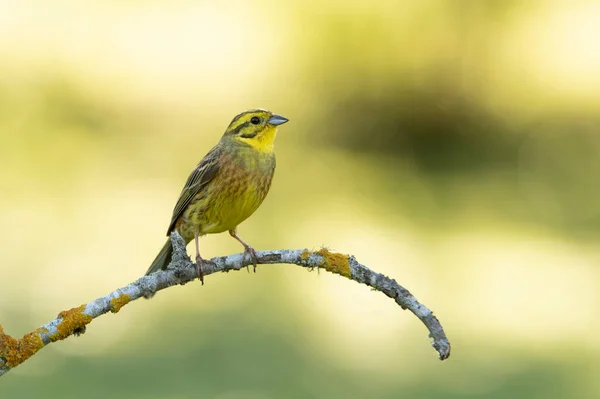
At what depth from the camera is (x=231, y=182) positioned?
3.88 m

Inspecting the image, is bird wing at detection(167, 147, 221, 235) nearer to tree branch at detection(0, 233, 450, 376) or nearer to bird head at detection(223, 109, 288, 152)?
bird head at detection(223, 109, 288, 152)

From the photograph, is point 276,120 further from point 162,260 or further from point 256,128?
point 162,260

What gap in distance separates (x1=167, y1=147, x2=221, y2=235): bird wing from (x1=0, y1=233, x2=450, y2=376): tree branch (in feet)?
2.34

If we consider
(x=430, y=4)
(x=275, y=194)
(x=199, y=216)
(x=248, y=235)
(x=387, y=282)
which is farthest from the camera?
(x=430, y=4)

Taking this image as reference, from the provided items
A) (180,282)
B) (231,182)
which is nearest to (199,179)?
(231,182)

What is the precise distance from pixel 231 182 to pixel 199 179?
179 mm

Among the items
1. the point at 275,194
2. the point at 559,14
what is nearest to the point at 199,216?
the point at 275,194

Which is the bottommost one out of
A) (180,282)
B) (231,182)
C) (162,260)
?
(180,282)

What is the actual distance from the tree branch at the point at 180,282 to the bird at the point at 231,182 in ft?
1.97

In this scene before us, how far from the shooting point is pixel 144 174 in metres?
17.0

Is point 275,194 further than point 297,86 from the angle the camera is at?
No

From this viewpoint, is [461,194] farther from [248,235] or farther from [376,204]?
[248,235]

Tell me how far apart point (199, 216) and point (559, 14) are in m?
15.7

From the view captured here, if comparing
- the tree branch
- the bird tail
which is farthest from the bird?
the tree branch
